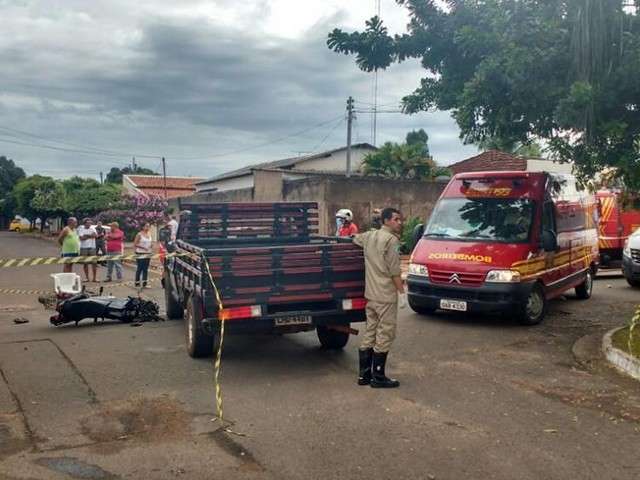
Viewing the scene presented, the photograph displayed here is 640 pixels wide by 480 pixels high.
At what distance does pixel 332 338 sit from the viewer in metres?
8.52

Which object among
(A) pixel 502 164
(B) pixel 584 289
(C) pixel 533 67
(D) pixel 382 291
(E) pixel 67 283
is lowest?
(B) pixel 584 289

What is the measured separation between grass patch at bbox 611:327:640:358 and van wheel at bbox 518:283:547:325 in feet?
4.40

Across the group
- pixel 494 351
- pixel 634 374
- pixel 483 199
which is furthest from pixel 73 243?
pixel 634 374

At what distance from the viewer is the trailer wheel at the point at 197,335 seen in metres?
7.75

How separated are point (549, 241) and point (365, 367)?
483cm

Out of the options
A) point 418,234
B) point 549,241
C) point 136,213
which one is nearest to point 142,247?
point 418,234

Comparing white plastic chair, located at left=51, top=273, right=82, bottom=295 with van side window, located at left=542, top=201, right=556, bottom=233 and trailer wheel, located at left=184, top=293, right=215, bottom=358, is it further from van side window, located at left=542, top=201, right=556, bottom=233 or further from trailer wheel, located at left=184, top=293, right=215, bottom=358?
van side window, located at left=542, top=201, right=556, bottom=233

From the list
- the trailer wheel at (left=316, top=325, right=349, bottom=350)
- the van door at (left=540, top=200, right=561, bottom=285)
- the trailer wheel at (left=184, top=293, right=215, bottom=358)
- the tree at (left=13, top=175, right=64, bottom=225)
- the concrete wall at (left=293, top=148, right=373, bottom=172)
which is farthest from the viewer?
the tree at (left=13, top=175, right=64, bottom=225)

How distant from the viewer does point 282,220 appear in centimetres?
1036

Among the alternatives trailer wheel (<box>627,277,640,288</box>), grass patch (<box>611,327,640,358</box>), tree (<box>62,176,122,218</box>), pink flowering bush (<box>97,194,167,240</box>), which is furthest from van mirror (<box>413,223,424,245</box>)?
tree (<box>62,176,122,218</box>)

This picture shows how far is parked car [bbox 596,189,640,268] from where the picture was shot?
19.3 m

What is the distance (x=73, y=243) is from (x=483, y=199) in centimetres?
1004

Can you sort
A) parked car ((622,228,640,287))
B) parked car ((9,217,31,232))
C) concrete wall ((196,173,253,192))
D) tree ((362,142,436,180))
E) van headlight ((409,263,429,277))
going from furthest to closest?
parked car ((9,217,31,232))
concrete wall ((196,173,253,192))
tree ((362,142,436,180))
parked car ((622,228,640,287))
van headlight ((409,263,429,277))

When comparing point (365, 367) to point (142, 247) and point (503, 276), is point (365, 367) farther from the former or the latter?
point (142, 247)
